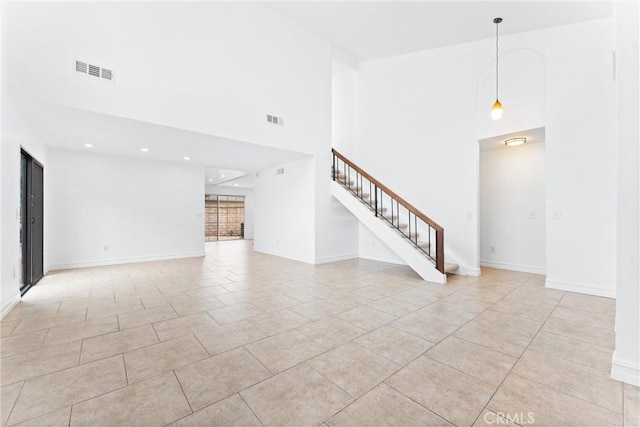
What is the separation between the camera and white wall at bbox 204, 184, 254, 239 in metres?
12.3

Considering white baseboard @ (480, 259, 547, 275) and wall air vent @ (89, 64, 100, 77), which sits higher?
wall air vent @ (89, 64, 100, 77)

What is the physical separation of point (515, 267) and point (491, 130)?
2844mm

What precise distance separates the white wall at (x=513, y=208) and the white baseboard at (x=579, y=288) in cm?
112

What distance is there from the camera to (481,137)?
16.5 ft

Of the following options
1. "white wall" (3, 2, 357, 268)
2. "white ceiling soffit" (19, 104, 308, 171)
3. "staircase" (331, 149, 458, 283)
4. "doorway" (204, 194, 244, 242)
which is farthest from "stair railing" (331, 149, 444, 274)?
Answer: "doorway" (204, 194, 244, 242)

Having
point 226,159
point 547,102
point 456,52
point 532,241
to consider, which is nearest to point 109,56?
point 226,159

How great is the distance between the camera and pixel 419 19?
4.95 meters

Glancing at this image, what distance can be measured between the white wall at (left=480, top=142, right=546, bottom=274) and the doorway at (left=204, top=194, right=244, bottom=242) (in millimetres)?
10289

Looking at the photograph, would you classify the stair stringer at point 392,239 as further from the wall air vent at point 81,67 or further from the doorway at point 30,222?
the doorway at point 30,222

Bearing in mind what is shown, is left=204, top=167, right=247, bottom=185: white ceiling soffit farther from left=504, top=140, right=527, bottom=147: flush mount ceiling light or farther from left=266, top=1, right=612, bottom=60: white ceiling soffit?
left=504, top=140, right=527, bottom=147: flush mount ceiling light

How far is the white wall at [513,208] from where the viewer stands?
5.25m

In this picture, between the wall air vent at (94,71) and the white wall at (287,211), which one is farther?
the white wall at (287,211)

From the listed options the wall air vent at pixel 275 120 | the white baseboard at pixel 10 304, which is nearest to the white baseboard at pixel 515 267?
the wall air vent at pixel 275 120

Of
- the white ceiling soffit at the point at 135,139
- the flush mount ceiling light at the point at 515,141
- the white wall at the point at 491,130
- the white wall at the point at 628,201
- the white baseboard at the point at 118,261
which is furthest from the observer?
the white baseboard at the point at 118,261
